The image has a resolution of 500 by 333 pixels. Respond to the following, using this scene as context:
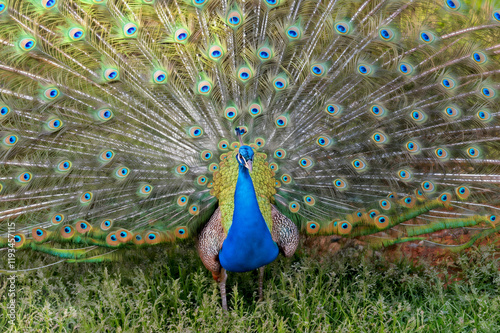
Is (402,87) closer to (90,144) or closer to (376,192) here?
(376,192)

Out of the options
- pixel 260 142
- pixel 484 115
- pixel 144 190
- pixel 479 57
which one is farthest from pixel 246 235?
pixel 479 57

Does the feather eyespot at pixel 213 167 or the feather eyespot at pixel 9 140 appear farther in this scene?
the feather eyespot at pixel 213 167

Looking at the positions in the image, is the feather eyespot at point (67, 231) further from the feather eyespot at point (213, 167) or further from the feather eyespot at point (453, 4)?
the feather eyespot at point (453, 4)

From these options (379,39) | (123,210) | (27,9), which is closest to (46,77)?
(27,9)

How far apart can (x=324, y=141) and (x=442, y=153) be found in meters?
0.89

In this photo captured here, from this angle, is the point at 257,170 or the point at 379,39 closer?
the point at 379,39

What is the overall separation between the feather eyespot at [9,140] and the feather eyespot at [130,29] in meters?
1.06

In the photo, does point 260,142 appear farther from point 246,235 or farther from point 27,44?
point 27,44

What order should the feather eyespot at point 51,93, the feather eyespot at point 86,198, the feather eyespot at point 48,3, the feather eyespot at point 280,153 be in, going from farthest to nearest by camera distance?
the feather eyespot at point 280,153, the feather eyespot at point 86,198, the feather eyespot at point 51,93, the feather eyespot at point 48,3

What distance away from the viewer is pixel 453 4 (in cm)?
305

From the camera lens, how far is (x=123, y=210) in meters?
3.50

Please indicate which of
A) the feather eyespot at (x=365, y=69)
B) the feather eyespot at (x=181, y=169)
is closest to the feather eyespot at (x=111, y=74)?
the feather eyespot at (x=181, y=169)

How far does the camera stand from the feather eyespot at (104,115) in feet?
10.9

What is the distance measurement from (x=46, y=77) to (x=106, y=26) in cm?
55
